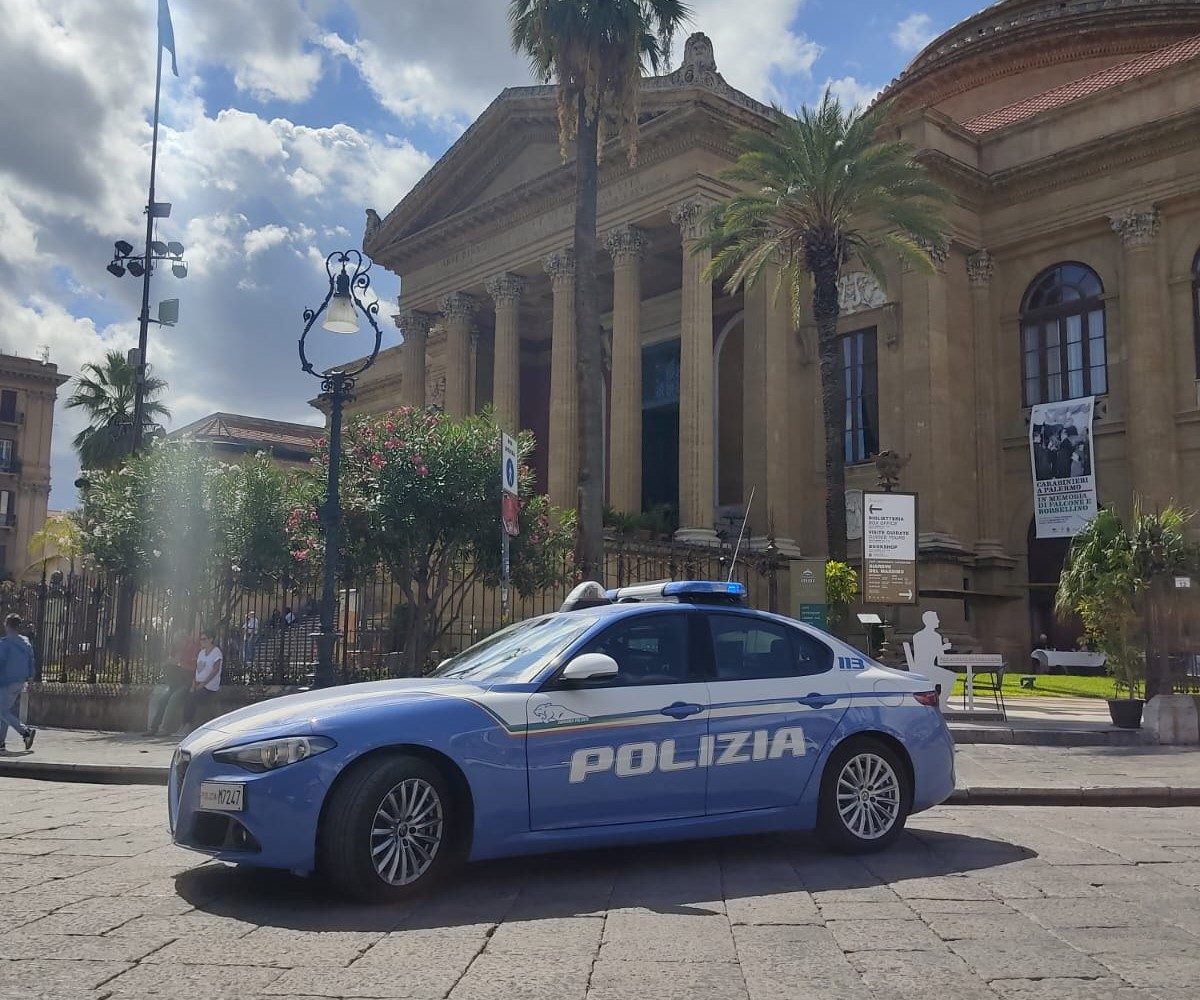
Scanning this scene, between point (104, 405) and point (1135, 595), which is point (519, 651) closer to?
point (1135, 595)

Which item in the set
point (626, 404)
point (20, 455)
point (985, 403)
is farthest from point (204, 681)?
point (20, 455)

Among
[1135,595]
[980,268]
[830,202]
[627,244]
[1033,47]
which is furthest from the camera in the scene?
[1033,47]

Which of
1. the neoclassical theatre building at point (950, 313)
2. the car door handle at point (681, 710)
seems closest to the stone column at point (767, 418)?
the neoclassical theatre building at point (950, 313)

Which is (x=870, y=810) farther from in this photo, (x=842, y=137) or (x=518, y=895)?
(x=842, y=137)

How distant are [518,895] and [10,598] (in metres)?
20.0

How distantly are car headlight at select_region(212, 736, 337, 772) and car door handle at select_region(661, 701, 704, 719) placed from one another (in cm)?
186

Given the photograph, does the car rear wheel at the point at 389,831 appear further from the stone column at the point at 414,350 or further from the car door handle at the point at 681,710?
the stone column at the point at 414,350

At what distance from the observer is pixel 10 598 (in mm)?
22812

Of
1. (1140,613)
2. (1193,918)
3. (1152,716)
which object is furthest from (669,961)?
(1140,613)

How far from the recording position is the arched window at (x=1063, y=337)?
32.3 meters

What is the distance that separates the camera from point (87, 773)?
12.6m

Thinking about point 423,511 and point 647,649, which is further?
point 423,511

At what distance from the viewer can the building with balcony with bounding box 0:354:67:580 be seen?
2788 inches

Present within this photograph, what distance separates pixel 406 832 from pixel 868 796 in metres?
2.88
